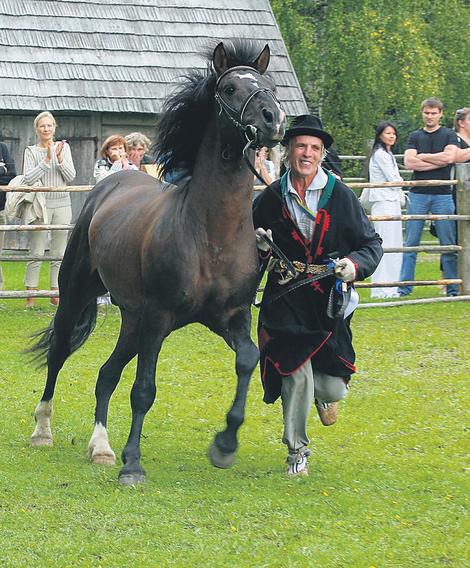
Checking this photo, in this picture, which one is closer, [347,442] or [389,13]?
[347,442]

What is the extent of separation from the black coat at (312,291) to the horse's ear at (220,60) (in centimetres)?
74

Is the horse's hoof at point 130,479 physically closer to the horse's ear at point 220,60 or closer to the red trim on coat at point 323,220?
the red trim on coat at point 323,220

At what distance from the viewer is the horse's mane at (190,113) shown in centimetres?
685

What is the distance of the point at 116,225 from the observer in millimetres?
7609

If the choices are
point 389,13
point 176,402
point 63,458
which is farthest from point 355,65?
point 63,458

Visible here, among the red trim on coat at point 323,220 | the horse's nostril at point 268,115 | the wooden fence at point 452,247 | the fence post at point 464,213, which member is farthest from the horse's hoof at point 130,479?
the fence post at point 464,213

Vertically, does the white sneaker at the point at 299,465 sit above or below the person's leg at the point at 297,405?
below

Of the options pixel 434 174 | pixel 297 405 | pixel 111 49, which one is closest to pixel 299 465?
pixel 297 405

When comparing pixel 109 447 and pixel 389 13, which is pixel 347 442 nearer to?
pixel 109 447

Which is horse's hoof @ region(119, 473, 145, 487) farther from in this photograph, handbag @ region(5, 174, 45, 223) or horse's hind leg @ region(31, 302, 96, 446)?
handbag @ region(5, 174, 45, 223)

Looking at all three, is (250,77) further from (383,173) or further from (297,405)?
(383,173)

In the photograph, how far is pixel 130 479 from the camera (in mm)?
6793

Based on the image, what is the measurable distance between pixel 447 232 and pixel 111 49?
8267 millimetres

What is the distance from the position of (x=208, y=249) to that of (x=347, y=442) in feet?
6.27
